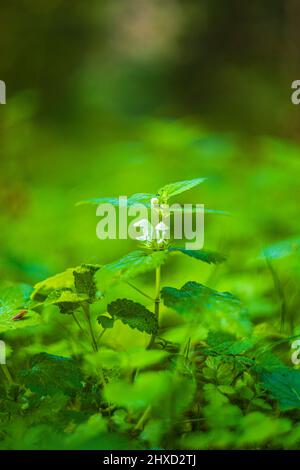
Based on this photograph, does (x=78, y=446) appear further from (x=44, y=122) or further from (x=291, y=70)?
(x=44, y=122)

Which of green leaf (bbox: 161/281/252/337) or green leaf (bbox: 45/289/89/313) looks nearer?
green leaf (bbox: 161/281/252/337)

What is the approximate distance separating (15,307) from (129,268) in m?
0.29

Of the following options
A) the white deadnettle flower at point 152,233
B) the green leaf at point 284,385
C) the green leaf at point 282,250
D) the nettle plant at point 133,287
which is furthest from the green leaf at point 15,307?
the green leaf at point 282,250

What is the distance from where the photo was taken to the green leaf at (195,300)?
98 centimetres

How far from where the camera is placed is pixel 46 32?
5.95 metres

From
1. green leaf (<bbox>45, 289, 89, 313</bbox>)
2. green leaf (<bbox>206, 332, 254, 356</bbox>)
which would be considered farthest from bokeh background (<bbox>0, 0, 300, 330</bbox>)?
green leaf (<bbox>45, 289, 89, 313</bbox>)

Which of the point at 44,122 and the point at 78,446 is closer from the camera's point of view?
the point at 78,446

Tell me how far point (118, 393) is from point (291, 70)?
3189mm

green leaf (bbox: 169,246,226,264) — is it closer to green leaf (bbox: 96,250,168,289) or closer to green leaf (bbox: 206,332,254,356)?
green leaf (bbox: 96,250,168,289)

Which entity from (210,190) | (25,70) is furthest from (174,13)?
(210,190)

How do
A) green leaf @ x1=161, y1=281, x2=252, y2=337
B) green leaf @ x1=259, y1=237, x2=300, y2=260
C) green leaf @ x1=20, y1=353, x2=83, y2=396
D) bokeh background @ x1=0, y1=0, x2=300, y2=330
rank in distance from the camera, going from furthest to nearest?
bokeh background @ x1=0, y1=0, x2=300, y2=330
green leaf @ x1=259, y1=237, x2=300, y2=260
green leaf @ x1=20, y1=353, x2=83, y2=396
green leaf @ x1=161, y1=281, x2=252, y2=337

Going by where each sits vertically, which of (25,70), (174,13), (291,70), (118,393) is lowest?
(118,393)

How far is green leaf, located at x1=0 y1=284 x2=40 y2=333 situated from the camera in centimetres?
108

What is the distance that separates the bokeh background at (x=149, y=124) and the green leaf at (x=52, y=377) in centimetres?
59
